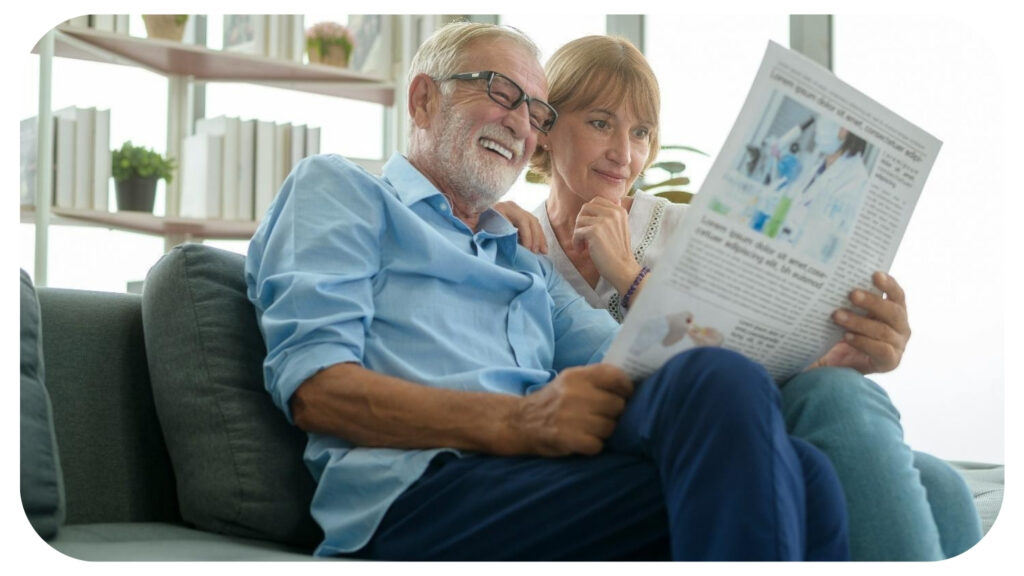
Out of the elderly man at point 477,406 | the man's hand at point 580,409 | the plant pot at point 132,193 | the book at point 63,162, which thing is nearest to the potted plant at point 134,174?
the plant pot at point 132,193

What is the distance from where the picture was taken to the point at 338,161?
132cm

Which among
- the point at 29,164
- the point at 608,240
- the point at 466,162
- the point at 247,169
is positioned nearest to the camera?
the point at 466,162

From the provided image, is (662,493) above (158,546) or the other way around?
above

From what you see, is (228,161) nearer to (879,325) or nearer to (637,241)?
(637,241)

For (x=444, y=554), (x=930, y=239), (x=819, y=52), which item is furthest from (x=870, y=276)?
(x=819, y=52)

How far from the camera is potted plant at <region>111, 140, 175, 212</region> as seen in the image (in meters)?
3.01

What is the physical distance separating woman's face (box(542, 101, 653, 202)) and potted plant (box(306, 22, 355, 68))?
73.7 inches

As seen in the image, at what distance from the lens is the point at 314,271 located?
1.20 metres

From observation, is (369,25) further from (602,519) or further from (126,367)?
(602,519)

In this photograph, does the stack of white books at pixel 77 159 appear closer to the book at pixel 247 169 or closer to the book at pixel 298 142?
the book at pixel 247 169

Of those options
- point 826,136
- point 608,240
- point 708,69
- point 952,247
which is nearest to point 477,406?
point 826,136

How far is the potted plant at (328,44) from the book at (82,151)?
0.80 metres

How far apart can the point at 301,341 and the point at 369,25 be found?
2.65m

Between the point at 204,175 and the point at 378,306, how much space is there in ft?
6.76
